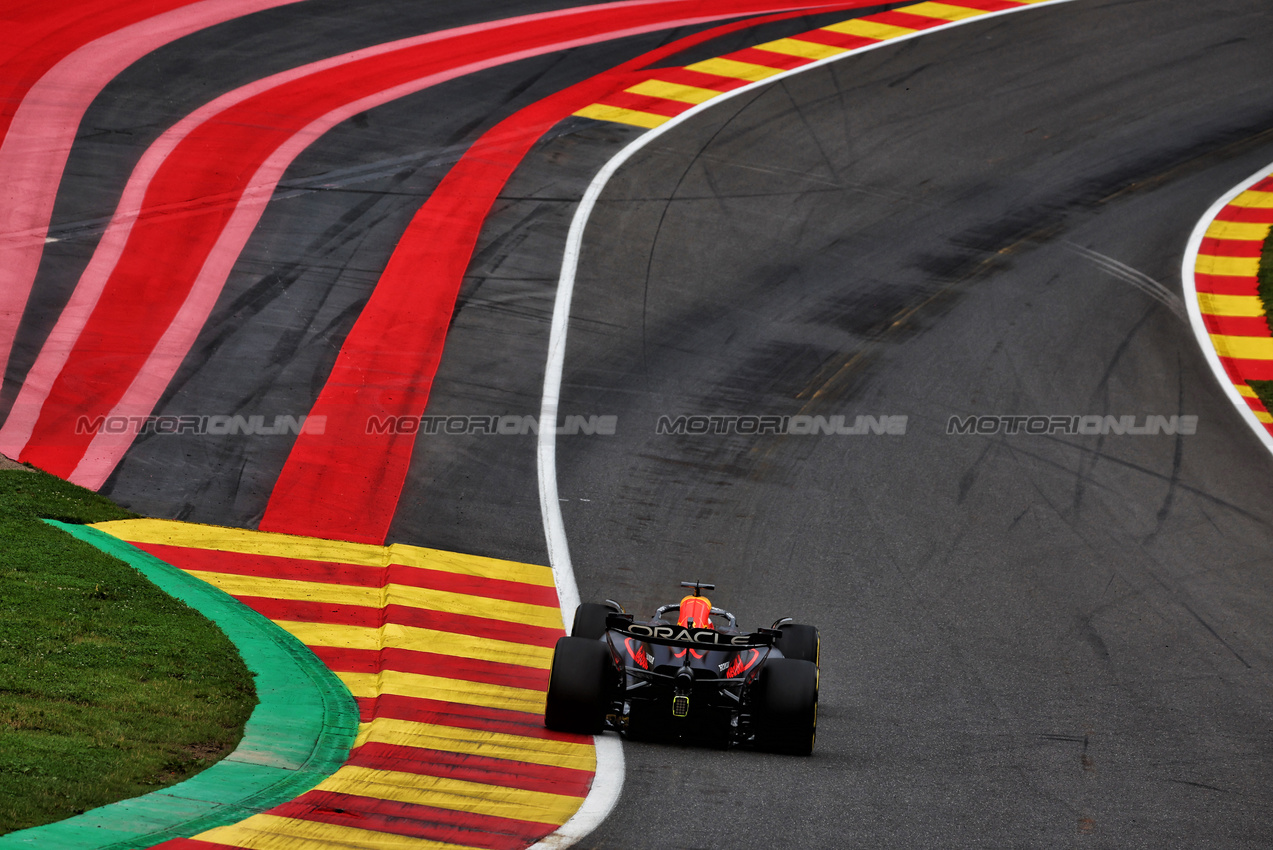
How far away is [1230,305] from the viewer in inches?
811

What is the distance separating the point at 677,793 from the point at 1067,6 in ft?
88.8

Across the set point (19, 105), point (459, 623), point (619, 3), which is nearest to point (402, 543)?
point (459, 623)

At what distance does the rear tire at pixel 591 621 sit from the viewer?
10.6 m

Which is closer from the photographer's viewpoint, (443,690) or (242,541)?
(443,690)

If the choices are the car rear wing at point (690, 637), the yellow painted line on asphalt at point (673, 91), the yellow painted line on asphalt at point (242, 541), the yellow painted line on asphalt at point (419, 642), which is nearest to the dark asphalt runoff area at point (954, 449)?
the yellow painted line on asphalt at point (673, 91)

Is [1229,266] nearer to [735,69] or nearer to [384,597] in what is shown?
[735,69]

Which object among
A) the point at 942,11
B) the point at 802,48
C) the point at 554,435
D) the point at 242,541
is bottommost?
the point at 242,541

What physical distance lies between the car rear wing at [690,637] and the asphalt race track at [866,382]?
754 millimetres

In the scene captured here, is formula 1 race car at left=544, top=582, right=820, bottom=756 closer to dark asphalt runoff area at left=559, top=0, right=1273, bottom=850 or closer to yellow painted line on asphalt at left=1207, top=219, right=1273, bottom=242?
dark asphalt runoff area at left=559, top=0, right=1273, bottom=850

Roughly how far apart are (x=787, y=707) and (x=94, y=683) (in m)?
4.70

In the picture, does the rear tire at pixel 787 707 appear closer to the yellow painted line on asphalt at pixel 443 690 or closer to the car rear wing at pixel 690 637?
the car rear wing at pixel 690 637

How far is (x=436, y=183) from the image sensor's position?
22.1 m

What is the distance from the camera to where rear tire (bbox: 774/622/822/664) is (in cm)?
1053

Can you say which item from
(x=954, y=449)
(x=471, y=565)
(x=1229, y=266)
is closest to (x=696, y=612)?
(x=471, y=565)
